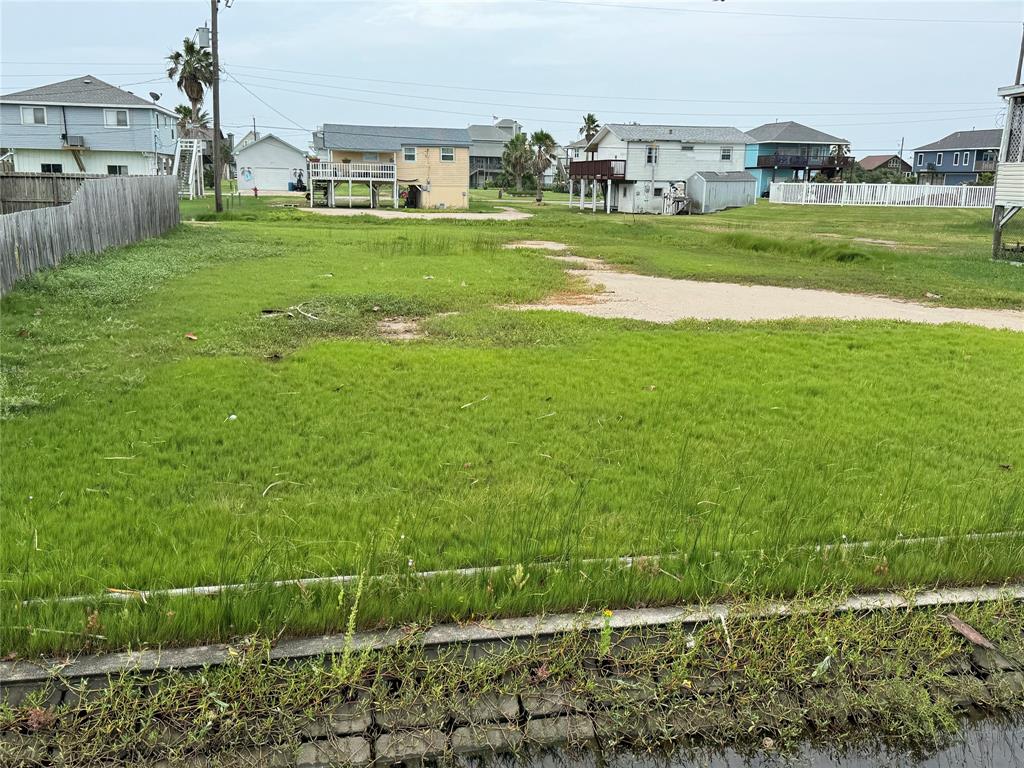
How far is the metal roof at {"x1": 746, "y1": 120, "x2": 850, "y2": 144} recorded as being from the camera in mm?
70875

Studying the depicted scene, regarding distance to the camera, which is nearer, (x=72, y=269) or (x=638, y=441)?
(x=638, y=441)

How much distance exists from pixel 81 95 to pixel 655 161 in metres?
33.7

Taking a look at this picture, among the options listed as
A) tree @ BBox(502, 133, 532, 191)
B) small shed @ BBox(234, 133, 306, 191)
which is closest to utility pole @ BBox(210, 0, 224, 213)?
small shed @ BBox(234, 133, 306, 191)

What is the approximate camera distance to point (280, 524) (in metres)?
4.50

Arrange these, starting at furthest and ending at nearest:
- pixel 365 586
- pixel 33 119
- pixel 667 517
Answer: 1. pixel 33 119
2. pixel 667 517
3. pixel 365 586

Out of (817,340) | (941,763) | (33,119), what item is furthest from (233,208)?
(941,763)

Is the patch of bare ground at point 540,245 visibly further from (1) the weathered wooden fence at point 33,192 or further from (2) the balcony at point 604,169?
(2) the balcony at point 604,169

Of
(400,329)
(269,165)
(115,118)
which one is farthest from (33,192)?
(269,165)

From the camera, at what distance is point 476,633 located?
3.64m

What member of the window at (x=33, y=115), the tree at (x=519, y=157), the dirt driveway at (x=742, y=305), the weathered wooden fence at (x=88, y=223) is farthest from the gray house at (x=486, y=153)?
the dirt driveway at (x=742, y=305)

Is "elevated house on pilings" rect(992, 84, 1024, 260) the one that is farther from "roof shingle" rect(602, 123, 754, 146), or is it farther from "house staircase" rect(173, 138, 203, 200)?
"house staircase" rect(173, 138, 203, 200)

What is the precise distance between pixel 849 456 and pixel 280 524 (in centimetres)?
401

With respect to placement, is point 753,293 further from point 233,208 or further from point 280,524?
point 233,208

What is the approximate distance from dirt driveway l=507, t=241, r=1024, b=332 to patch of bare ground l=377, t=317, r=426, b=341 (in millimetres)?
2270
